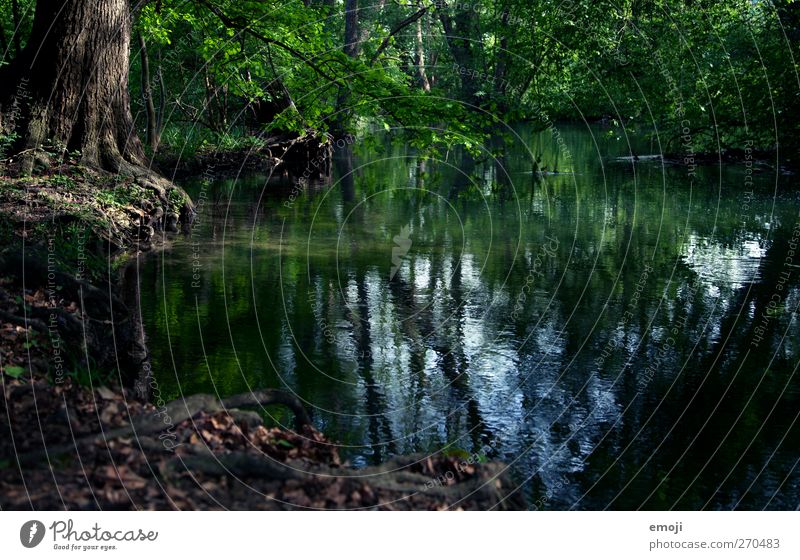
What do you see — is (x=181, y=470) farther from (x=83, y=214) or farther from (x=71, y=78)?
(x=71, y=78)

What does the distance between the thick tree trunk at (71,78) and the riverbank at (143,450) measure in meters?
8.18

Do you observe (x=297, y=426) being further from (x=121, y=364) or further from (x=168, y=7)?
(x=168, y=7)

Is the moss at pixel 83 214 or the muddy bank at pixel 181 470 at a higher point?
the moss at pixel 83 214

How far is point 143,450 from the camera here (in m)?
5.68

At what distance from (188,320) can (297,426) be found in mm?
4339

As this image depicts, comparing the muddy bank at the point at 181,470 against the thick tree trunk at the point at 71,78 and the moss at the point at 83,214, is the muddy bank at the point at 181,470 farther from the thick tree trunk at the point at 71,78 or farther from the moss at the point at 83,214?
the thick tree trunk at the point at 71,78

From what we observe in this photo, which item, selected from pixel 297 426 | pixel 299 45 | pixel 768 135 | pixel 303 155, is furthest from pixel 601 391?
pixel 303 155

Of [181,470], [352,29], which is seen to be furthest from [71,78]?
[352,29]

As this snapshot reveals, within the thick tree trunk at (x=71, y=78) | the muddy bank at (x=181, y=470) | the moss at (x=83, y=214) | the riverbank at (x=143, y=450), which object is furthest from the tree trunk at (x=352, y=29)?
the muddy bank at (x=181, y=470)

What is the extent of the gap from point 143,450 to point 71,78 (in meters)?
13.0

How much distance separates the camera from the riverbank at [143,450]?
5.33 meters

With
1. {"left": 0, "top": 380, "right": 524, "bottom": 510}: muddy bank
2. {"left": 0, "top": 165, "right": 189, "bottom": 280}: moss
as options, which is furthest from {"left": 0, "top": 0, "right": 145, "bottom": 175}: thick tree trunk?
{"left": 0, "top": 380, "right": 524, "bottom": 510}: muddy bank

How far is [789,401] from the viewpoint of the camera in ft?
30.1

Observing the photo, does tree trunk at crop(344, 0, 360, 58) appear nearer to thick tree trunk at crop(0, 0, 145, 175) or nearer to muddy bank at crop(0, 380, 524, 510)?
thick tree trunk at crop(0, 0, 145, 175)
